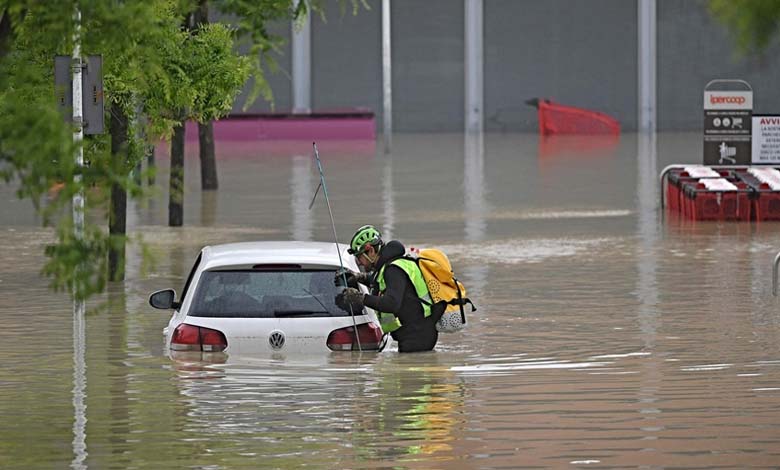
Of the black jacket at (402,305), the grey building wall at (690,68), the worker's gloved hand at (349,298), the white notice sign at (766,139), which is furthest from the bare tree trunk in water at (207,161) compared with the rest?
the grey building wall at (690,68)

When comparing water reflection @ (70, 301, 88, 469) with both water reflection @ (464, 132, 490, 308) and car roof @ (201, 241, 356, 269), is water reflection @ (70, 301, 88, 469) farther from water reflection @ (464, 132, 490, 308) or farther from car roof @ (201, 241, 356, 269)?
water reflection @ (464, 132, 490, 308)

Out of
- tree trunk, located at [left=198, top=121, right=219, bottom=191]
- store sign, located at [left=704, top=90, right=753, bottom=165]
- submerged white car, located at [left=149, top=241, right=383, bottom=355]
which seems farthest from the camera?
tree trunk, located at [left=198, top=121, right=219, bottom=191]

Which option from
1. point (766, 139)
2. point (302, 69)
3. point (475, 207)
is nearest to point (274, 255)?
point (475, 207)

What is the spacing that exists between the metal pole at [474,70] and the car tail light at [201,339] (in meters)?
52.9

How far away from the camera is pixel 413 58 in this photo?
65.4m

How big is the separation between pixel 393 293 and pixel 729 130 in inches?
769

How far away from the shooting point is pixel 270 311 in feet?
39.8

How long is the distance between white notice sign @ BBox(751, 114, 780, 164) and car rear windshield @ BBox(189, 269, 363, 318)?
769 inches

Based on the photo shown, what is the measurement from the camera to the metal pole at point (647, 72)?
63531 millimetres

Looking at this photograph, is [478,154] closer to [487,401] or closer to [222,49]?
[222,49]

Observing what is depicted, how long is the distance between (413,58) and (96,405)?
54.3 meters

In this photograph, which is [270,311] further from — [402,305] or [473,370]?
[473,370]

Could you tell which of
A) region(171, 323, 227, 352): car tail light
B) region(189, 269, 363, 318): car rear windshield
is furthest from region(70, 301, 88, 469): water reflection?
region(189, 269, 363, 318): car rear windshield

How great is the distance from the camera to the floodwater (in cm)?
996
